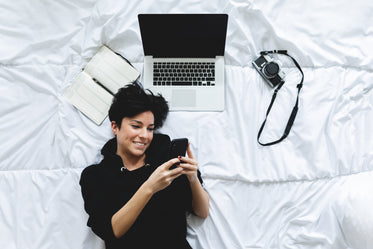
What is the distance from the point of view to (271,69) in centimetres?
142

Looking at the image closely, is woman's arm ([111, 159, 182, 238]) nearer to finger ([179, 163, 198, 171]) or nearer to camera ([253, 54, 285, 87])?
finger ([179, 163, 198, 171])

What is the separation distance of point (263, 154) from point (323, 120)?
11.7 inches

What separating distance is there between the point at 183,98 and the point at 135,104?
0.82ft

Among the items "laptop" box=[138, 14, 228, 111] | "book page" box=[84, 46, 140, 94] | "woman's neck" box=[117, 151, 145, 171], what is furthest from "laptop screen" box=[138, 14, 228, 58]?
"woman's neck" box=[117, 151, 145, 171]

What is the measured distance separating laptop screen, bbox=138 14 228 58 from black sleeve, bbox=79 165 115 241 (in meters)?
0.62

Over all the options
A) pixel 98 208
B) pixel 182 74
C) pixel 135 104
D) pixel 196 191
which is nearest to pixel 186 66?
pixel 182 74

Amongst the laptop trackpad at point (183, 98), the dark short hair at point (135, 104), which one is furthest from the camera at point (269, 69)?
the dark short hair at point (135, 104)

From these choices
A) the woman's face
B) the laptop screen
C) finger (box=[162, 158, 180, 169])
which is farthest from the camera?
the laptop screen

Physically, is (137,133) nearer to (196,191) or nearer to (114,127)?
(114,127)

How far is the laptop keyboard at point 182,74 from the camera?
1446mm

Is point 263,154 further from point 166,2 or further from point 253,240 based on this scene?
point 166,2

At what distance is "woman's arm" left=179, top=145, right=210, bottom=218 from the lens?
1.15m

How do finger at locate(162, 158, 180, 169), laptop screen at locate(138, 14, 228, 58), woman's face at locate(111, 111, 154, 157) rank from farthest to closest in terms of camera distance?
laptop screen at locate(138, 14, 228, 58) < woman's face at locate(111, 111, 154, 157) < finger at locate(162, 158, 180, 169)

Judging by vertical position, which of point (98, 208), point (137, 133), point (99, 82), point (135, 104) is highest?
point (99, 82)
